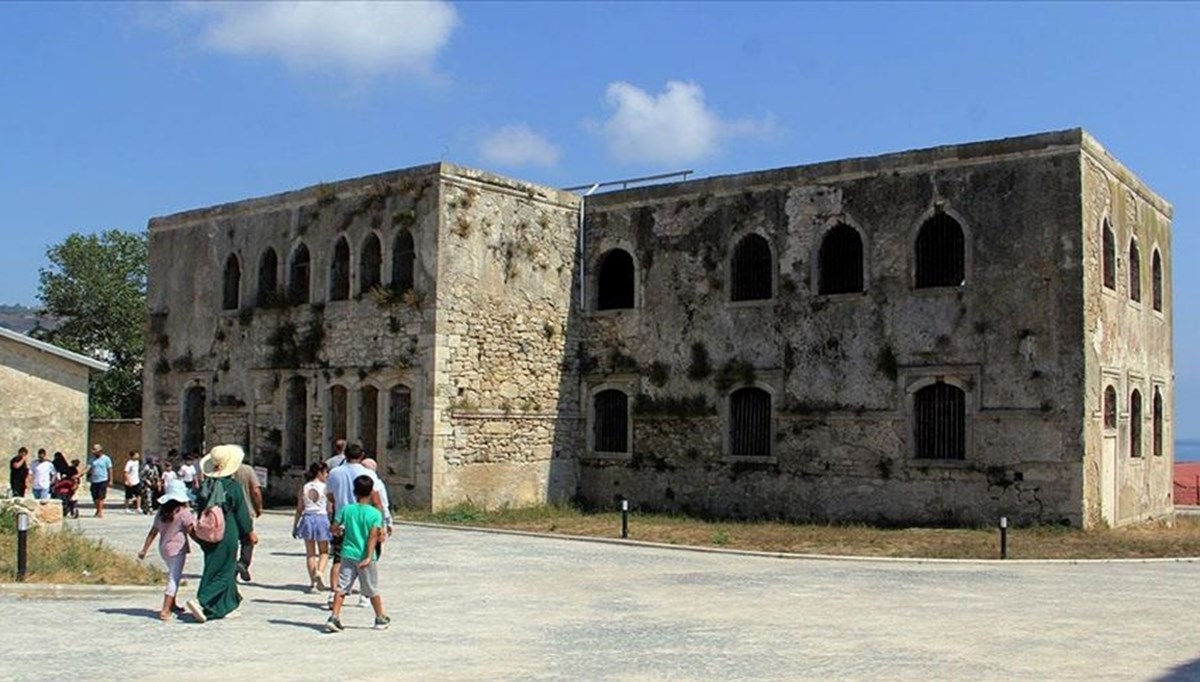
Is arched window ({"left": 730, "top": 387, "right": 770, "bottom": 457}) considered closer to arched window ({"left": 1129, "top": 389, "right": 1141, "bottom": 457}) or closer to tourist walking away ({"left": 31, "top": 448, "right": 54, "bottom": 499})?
arched window ({"left": 1129, "top": 389, "right": 1141, "bottom": 457})

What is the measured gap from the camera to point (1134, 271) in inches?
1032

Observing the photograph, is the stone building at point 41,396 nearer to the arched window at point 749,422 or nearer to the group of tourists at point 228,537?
the arched window at point 749,422

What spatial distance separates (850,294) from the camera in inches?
987

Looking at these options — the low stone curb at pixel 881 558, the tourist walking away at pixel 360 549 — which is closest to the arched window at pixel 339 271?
the low stone curb at pixel 881 558

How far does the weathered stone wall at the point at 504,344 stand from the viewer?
25812 millimetres

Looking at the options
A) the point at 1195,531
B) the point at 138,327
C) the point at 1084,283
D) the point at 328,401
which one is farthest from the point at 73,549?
the point at 138,327

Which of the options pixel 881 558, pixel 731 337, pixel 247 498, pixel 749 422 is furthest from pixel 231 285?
pixel 247 498

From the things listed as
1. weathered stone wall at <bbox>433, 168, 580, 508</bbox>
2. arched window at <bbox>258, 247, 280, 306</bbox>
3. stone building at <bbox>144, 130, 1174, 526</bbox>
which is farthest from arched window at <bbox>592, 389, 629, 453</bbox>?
arched window at <bbox>258, 247, 280, 306</bbox>

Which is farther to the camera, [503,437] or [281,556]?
[503,437]

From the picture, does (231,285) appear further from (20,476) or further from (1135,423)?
(1135,423)

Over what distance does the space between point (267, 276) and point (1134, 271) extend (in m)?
18.8

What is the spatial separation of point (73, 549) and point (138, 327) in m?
38.0

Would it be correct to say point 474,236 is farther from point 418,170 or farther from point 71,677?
point 71,677

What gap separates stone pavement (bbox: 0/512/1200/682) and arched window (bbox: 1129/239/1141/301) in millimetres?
8771
